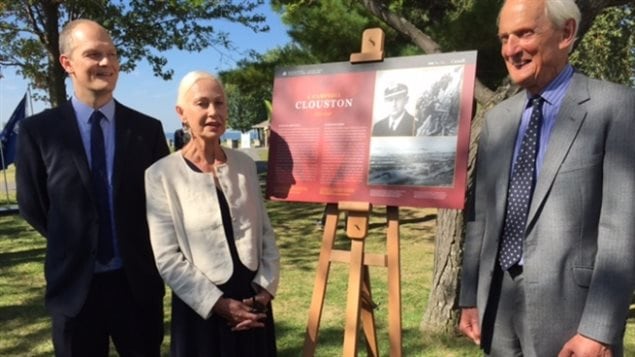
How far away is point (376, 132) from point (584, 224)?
1.23 metres

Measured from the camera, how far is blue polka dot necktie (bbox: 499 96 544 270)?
1.93 meters

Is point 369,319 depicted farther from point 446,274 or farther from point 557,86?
point 557,86

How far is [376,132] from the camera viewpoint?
2832 millimetres

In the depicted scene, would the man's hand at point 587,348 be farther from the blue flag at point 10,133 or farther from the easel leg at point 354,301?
the blue flag at point 10,133

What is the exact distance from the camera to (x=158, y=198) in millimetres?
2293

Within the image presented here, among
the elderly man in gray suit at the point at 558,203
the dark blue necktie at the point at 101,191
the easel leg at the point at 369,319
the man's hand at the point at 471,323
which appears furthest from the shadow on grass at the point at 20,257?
the elderly man in gray suit at the point at 558,203


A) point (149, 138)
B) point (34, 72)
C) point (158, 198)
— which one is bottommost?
point (158, 198)

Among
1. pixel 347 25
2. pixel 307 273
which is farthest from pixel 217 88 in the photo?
pixel 347 25

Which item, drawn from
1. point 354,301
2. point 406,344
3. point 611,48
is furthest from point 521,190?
point 611,48

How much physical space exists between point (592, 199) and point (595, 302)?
1.08 feet

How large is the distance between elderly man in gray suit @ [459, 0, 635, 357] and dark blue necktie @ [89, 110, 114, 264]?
5.07 ft

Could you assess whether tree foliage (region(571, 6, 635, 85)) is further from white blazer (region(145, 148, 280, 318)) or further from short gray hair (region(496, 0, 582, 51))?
white blazer (region(145, 148, 280, 318))

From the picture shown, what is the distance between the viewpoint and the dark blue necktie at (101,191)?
2336 millimetres

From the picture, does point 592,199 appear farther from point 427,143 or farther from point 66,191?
point 66,191
